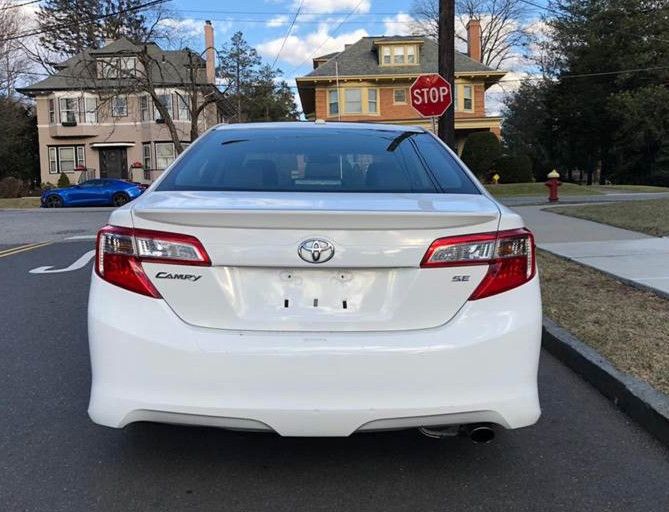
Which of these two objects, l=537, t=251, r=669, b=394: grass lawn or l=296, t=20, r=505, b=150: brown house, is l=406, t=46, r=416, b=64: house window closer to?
l=296, t=20, r=505, b=150: brown house

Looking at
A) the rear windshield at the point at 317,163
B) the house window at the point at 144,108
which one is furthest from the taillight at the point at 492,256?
the house window at the point at 144,108

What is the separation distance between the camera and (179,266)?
9.12ft

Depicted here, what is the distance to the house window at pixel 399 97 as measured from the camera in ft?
136

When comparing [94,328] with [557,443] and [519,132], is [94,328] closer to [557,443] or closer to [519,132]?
[557,443]

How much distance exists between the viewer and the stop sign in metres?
11.2

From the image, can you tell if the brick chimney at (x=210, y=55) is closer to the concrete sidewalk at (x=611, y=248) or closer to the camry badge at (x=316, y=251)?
the concrete sidewalk at (x=611, y=248)

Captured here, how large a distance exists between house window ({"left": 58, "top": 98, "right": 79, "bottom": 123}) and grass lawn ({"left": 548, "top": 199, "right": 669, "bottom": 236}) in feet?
114

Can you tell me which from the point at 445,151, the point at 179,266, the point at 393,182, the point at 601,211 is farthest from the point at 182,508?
the point at 601,211

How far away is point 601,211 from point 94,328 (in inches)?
524

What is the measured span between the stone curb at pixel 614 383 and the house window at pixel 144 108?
40134mm

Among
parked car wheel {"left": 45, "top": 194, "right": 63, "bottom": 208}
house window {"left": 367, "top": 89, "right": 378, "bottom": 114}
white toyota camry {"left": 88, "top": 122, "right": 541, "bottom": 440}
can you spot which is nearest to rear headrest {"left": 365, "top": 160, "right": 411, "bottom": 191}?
white toyota camry {"left": 88, "top": 122, "right": 541, "bottom": 440}

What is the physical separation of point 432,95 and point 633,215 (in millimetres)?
4856

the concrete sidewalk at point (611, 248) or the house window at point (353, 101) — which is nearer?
the concrete sidewalk at point (611, 248)

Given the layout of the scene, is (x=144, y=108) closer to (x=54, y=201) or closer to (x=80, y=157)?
(x=80, y=157)
